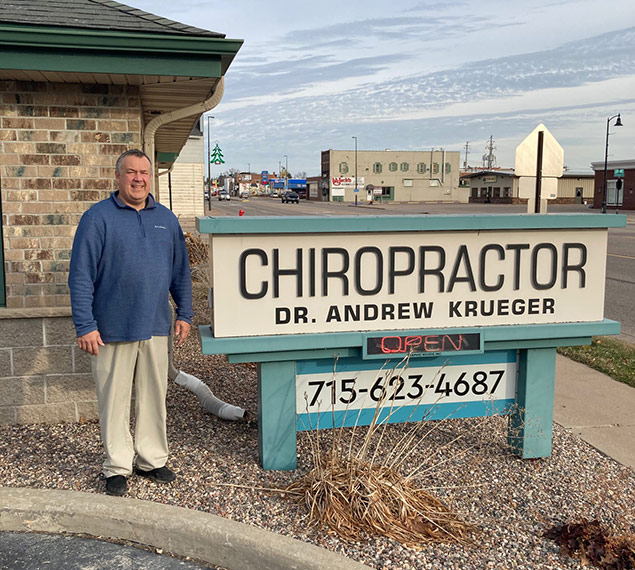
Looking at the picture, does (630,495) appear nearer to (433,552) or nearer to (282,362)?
(433,552)

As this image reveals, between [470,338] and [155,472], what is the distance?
2.06 m

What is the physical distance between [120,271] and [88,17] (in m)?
2.26

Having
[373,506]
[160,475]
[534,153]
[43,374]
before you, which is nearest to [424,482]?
[373,506]

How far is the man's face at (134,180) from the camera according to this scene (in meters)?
3.75

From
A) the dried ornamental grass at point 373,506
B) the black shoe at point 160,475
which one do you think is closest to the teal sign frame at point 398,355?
the dried ornamental grass at point 373,506

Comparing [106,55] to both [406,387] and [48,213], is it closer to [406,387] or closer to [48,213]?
[48,213]

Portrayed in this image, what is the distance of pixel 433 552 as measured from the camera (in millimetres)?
3381

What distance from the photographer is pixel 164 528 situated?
3490 mm

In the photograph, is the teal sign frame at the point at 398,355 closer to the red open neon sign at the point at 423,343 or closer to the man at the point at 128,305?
the red open neon sign at the point at 423,343

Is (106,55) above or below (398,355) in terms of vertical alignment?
above

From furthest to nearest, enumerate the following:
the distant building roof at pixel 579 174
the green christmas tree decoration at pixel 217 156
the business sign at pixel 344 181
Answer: the business sign at pixel 344 181 < the distant building roof at pixel 579 174 < the green christmas tree decoration at pixel 217 156

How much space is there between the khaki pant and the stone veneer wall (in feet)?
4.57

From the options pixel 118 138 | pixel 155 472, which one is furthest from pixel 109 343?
pixel 118 138

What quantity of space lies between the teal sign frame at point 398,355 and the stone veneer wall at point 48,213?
160 cm
